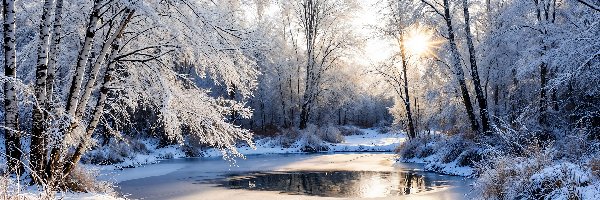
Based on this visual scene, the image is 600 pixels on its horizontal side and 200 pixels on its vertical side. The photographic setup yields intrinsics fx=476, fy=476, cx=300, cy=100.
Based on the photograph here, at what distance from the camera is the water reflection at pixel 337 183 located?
1311 cm

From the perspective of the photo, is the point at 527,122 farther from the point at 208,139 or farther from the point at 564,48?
the point at 208,139

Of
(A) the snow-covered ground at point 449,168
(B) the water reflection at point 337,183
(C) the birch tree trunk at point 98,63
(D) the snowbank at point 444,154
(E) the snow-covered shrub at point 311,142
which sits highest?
(C) the birch tree trunk at point 98,63

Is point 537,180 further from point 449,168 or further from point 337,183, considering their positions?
point 449,168

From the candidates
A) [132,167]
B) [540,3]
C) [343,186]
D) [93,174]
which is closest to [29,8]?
[93,174]

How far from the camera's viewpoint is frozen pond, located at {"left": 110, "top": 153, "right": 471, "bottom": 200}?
41.0ft

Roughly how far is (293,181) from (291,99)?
26.2 metres

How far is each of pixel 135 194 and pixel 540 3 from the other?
17.0m

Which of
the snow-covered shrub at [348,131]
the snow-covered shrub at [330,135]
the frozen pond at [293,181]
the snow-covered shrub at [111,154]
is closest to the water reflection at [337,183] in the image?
the frozen pond at [293,181]

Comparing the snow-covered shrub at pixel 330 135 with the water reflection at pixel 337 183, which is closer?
the water reflection at pixel 337 183

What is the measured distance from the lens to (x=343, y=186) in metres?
14.3

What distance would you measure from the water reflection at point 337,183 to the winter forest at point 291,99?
93mm

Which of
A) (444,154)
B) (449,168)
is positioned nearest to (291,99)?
(444,154)

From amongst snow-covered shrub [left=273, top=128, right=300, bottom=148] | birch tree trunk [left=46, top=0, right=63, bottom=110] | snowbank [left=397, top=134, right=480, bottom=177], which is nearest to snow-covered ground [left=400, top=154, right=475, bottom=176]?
snowbank [left=397, top=134, right=480, bottom=177]

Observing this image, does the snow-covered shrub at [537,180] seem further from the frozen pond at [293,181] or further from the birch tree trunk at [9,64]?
the birch tree trunk at [9,64]
